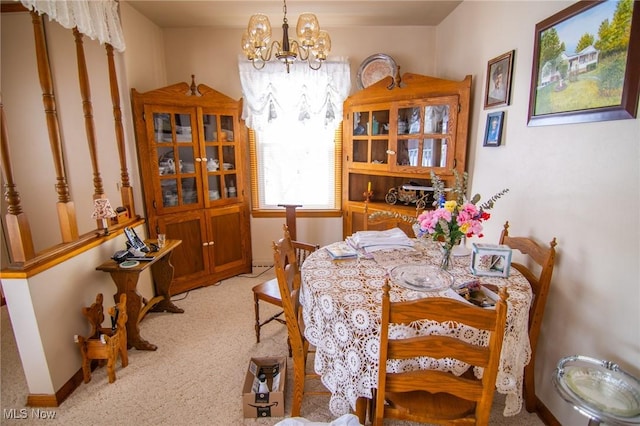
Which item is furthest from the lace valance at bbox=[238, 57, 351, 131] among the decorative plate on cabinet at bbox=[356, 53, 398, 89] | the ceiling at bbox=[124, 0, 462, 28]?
the ceiling at bbox=[124, 0, 462, 28]

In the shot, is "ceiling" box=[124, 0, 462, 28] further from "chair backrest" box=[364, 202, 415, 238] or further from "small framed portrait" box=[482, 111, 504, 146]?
"chair backrest" box=[364, 202, 415, 238]

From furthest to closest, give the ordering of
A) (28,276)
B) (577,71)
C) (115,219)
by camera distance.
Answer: (115,219), (28,276), (577,71)

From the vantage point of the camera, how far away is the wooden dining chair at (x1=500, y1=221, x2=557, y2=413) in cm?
157

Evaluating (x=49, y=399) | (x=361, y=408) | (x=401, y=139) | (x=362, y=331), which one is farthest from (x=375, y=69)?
(x=49, y=399)

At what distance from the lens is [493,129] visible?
2.17m

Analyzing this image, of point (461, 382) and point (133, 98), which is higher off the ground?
point (133, 98)

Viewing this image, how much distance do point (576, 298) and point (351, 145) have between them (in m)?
2.35

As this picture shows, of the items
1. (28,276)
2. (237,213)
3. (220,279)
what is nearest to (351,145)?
(237,213)

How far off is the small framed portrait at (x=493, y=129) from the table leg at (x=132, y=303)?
8.60 ft

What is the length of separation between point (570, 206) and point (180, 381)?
8.01ft

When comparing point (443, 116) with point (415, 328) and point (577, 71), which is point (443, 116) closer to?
point (577, 71)

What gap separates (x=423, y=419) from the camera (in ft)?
4.06

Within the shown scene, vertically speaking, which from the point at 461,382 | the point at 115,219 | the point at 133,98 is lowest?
the point at 461,382

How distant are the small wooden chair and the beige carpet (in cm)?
12
